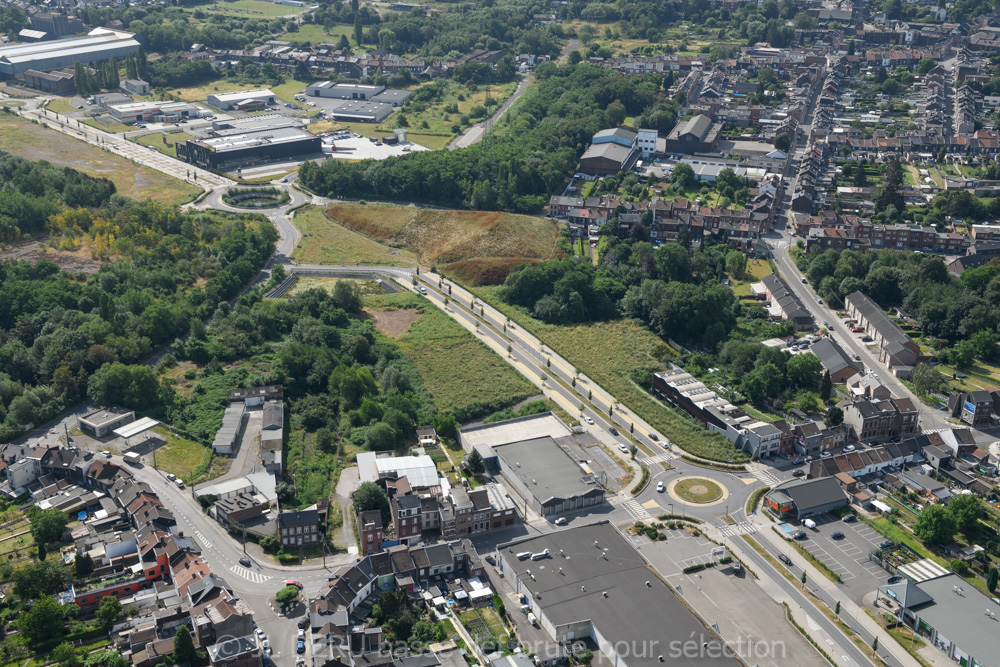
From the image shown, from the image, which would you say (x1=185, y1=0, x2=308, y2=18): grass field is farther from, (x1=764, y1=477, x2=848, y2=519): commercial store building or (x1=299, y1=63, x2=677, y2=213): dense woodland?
(x1=764, y1=477, x2=848, y2=519): commercial store building

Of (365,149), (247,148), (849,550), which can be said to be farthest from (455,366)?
(247,148)

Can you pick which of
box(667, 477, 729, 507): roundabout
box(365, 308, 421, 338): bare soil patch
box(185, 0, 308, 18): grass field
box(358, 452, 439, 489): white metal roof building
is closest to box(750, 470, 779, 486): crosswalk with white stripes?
box(667, 477, 729, 507): roundabout

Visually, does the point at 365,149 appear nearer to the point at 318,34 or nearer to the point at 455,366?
the point at 455,366

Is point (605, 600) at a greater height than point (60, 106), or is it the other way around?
point (60, 106)

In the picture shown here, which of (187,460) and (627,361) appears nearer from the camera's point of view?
(187,460)

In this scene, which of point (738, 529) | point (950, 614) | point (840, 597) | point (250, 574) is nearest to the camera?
point (950, 614)

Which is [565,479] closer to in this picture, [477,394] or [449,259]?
[477,394]

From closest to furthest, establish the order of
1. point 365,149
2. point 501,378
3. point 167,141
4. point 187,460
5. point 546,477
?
1. point 546,477
2. point 187,460
3. point 501,378
4. point 365,149
5. point 167,141
